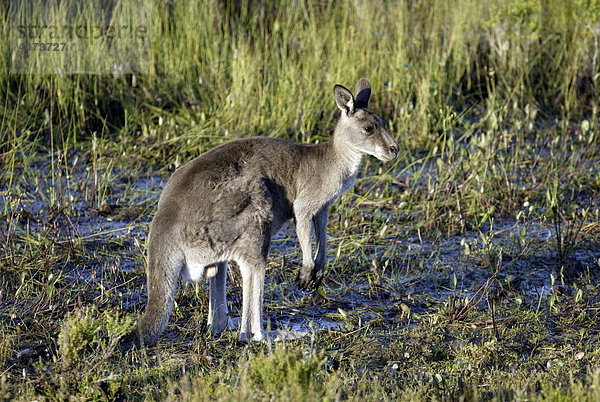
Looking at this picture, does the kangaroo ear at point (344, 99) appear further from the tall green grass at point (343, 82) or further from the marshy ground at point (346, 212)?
the tall green grass at point (343, 82)

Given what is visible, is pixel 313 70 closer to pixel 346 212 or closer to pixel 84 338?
pixel 346 212

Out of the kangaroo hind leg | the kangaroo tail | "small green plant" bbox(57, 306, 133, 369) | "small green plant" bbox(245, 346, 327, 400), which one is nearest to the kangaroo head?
the kangaroo hind leg

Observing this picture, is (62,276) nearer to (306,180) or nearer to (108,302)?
(108,302)

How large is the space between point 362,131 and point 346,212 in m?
1.24

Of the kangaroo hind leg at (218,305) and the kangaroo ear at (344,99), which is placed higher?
the kangaroo ear at (344,99)

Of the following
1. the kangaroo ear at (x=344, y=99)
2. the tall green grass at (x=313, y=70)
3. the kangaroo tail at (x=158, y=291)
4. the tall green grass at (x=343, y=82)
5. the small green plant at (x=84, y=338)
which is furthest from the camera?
the tall green grass at (x=313, y=70)

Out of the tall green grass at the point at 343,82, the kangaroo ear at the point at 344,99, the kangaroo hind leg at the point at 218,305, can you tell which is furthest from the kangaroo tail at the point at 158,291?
the tall green grass at the point at 343,82

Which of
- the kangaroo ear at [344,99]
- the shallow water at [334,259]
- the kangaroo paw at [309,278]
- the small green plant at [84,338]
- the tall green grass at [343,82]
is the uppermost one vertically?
the kangaroo ear at [344,99]

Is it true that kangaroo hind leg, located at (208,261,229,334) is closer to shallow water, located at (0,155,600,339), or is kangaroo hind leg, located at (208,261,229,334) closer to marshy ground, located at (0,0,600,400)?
marshy ground, located at (0,0,600,400)

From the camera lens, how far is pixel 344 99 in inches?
198

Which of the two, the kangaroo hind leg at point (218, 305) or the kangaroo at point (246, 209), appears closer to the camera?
the kangaroo at point (246, 209)

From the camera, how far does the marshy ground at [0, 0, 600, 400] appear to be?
13.2 feet

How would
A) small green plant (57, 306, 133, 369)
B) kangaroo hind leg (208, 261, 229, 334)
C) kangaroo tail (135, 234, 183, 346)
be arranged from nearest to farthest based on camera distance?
1. small green plant (57, 306, 133, 369)
2. kangaroo tail (135, 234, 183, 346)
3. kangaroo hind leg (208, 261, 229, 334)

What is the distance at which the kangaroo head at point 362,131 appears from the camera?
491 cm
